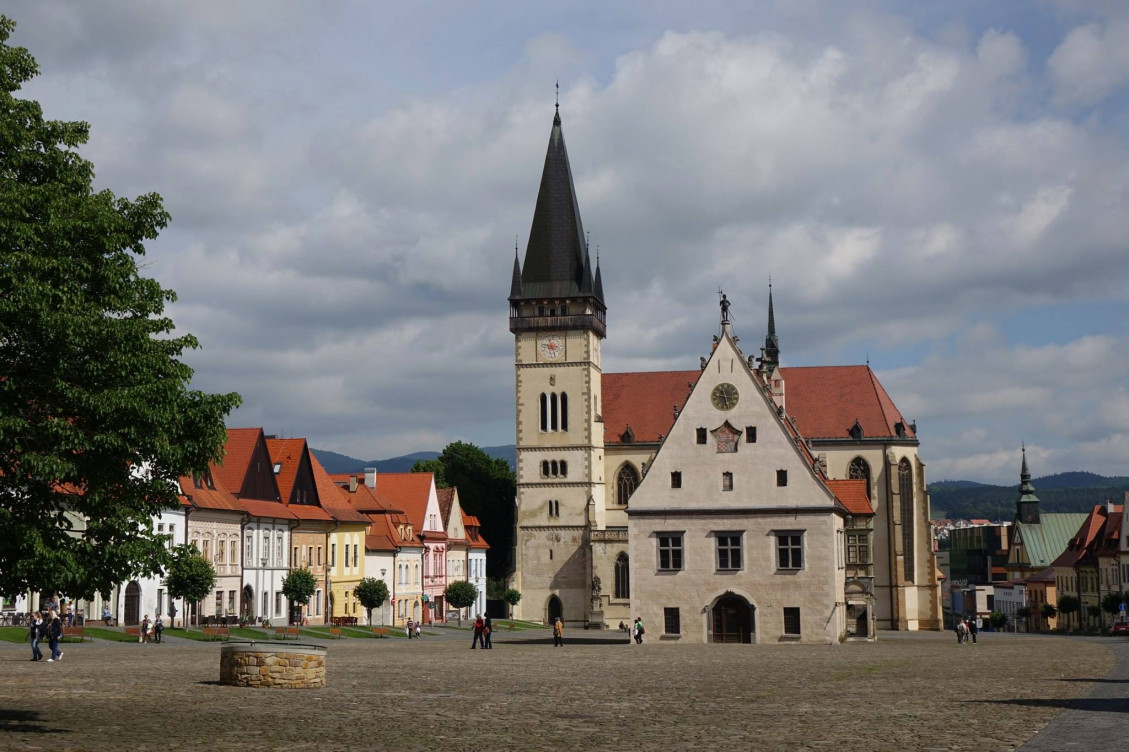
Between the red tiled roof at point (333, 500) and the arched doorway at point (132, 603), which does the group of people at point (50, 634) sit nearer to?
the arched doorway at point (132, 603)

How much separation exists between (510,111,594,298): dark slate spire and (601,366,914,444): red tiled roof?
971cm

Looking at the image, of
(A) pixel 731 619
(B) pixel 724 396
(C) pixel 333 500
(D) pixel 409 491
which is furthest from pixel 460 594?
(B) pixel 724 396

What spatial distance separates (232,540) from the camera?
71.2 metres

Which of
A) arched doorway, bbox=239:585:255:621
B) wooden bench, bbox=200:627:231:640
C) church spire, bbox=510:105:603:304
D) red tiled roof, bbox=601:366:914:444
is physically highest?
church spire, bbox=510:105:603:304

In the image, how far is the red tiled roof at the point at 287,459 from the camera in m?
80.6

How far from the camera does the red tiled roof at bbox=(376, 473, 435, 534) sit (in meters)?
101

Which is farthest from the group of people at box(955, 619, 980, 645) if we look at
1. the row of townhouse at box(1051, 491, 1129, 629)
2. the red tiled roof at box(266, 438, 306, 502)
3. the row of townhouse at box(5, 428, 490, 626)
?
the red tiled roof at box(266, 438, 306, 502)

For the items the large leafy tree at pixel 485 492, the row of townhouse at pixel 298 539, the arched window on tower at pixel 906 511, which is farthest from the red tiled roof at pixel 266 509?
the large leafy tree at pixel 485 492

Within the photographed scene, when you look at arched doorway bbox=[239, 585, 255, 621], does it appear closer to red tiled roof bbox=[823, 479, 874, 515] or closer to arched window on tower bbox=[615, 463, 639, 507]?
red tiled roof bbox=[823, 479, 874, 515]

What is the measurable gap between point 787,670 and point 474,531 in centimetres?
8176

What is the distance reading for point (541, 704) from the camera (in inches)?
992

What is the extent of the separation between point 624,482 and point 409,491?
16315 mm

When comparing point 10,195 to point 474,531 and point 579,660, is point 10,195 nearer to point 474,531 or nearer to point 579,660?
point 579,660

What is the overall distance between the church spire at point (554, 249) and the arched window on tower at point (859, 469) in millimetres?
22737
